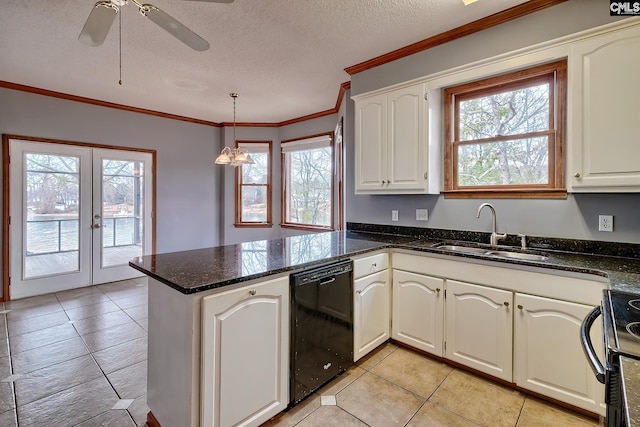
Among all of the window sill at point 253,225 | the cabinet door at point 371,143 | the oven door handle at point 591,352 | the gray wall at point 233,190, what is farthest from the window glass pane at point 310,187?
the oven door handle at point 591,352

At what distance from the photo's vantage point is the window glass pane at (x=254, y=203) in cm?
572

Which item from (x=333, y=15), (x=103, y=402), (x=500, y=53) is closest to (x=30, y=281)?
(x=103, y=402)

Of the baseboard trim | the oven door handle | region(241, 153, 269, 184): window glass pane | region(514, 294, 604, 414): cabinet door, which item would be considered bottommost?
the baseboard trim

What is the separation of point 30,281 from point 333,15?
484 centimetres

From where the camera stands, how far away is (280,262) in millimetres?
1841

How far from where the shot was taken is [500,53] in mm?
2379

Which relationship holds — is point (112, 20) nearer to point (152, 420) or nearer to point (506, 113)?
point (152, 420)

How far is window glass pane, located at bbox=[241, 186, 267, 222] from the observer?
572 cm

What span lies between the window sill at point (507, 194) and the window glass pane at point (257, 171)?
367cm

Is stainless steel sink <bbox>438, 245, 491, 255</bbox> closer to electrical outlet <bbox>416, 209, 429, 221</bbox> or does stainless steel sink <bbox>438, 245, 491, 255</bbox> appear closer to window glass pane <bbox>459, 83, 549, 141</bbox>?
electrical outlet <bbox>416, 209, 429, 221</bbox>

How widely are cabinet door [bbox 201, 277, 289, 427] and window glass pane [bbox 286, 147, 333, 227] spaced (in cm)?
329

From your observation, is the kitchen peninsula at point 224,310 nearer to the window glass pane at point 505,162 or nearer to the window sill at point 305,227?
the window glass pane at point 505,162

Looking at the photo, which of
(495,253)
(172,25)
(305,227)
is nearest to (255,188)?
(305,227)

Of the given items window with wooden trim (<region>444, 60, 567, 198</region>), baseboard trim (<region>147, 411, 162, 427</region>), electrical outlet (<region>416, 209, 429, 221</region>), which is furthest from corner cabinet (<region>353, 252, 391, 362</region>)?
baseboard trim (<region>147, 411, 162, 427</region>)
